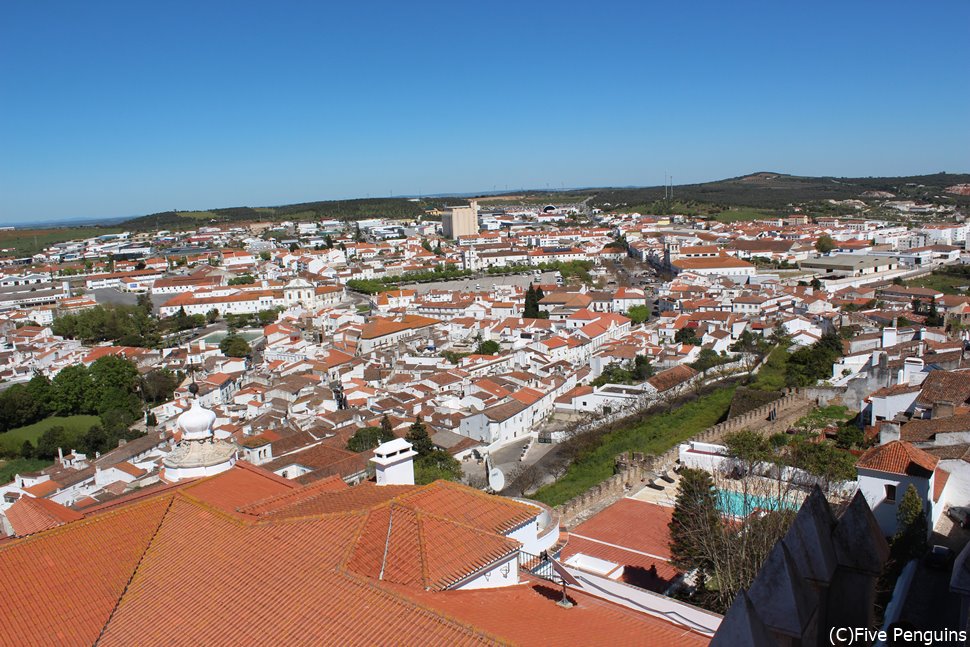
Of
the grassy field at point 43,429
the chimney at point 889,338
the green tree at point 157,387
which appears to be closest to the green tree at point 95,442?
the grassy field at point 43,429

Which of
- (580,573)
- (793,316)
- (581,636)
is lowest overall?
(793,316)

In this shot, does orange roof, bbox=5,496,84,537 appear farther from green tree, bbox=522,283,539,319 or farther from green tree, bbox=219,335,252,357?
green tree, bbox=522,283,539,319

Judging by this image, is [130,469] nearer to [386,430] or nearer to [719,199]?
[386,430]

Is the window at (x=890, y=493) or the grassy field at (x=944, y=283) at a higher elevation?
the window at (x=890, y=493)

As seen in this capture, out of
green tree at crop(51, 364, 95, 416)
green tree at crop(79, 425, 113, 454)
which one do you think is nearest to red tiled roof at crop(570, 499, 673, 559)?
green tree at crop(79, 425, 113, 454)

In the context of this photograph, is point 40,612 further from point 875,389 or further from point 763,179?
point 763,179

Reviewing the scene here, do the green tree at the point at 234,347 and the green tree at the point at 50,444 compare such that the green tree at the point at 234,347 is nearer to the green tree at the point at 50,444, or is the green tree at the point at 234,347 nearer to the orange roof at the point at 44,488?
the green tree at the point at 50,444

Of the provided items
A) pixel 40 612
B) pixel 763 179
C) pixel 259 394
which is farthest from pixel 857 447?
pixel 763 179
